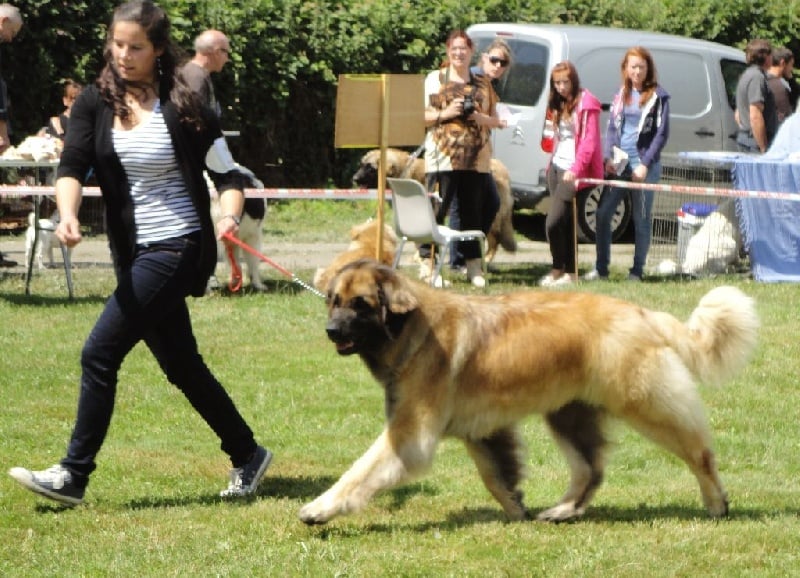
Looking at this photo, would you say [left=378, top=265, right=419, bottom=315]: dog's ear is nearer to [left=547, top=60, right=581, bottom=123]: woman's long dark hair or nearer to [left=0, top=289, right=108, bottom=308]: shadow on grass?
[left=0, top=289, right=108, bottom=308]: shadow on grass

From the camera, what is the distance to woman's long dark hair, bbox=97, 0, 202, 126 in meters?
5.35

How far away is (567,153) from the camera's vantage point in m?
12.4

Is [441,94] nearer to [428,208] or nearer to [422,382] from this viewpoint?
[428,208]

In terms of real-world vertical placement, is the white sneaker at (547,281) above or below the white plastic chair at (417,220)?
below

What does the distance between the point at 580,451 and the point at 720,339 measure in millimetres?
752

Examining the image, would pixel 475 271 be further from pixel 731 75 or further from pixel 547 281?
pixel 731 75

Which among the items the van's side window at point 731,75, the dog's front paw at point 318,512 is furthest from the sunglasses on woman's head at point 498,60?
the dog's front paw at point 318,512

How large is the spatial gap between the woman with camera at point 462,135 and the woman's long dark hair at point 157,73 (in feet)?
20.9

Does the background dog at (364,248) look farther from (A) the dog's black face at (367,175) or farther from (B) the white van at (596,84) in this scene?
(B) the white van at (596,84)

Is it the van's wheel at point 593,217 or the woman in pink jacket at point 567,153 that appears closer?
the woman in pink jacket at point 567,153

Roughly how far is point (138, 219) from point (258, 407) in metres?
2.52

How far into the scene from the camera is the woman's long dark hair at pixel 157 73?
211 inches

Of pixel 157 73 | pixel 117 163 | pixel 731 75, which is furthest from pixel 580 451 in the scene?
pixel 731 75

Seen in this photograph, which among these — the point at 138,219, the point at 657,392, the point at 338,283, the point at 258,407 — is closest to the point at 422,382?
the point at 338,283
